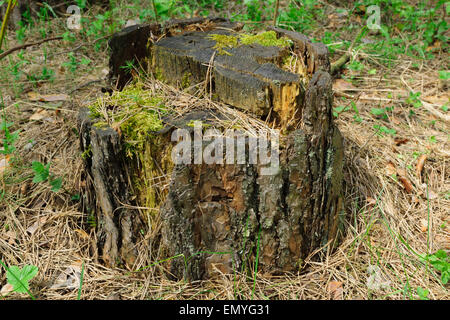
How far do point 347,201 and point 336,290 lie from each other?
0.61 m

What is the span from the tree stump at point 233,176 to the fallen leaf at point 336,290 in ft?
0.63

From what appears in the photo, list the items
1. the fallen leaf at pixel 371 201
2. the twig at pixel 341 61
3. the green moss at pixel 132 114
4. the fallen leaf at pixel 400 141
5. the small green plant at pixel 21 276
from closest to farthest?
the small green plant at pixel 21 276 → the green moss at pixel 132 114 → the fallen leaf at pixel 371 201 → the fallen leaf at pixel 400 141 → the twig at pixel 341 61

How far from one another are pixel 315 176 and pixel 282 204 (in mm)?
217

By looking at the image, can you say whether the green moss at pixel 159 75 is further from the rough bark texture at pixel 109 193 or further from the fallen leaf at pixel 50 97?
the fallen leaf at pixel 50 97

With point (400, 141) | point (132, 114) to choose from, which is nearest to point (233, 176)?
point (132, 114)

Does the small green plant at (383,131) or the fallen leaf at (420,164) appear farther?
the small green plant at (383,131)

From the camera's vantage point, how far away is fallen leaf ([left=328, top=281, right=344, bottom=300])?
1976 mm

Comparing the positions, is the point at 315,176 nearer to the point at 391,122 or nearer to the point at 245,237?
the point at 245,237

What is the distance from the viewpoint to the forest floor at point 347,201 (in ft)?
6.62

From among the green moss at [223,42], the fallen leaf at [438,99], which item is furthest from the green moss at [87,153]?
the fallen leaf at [438,99]

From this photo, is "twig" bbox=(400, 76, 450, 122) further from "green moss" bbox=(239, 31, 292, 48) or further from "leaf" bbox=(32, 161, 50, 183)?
"leaf" bbox=(32, 161, 50, 183)

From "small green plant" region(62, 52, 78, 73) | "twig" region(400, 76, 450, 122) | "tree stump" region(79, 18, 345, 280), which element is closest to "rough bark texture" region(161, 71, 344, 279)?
"tree stump" region(79, 18, 345, 280)

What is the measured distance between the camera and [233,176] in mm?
1861

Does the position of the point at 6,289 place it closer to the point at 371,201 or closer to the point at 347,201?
the point at 347,201
